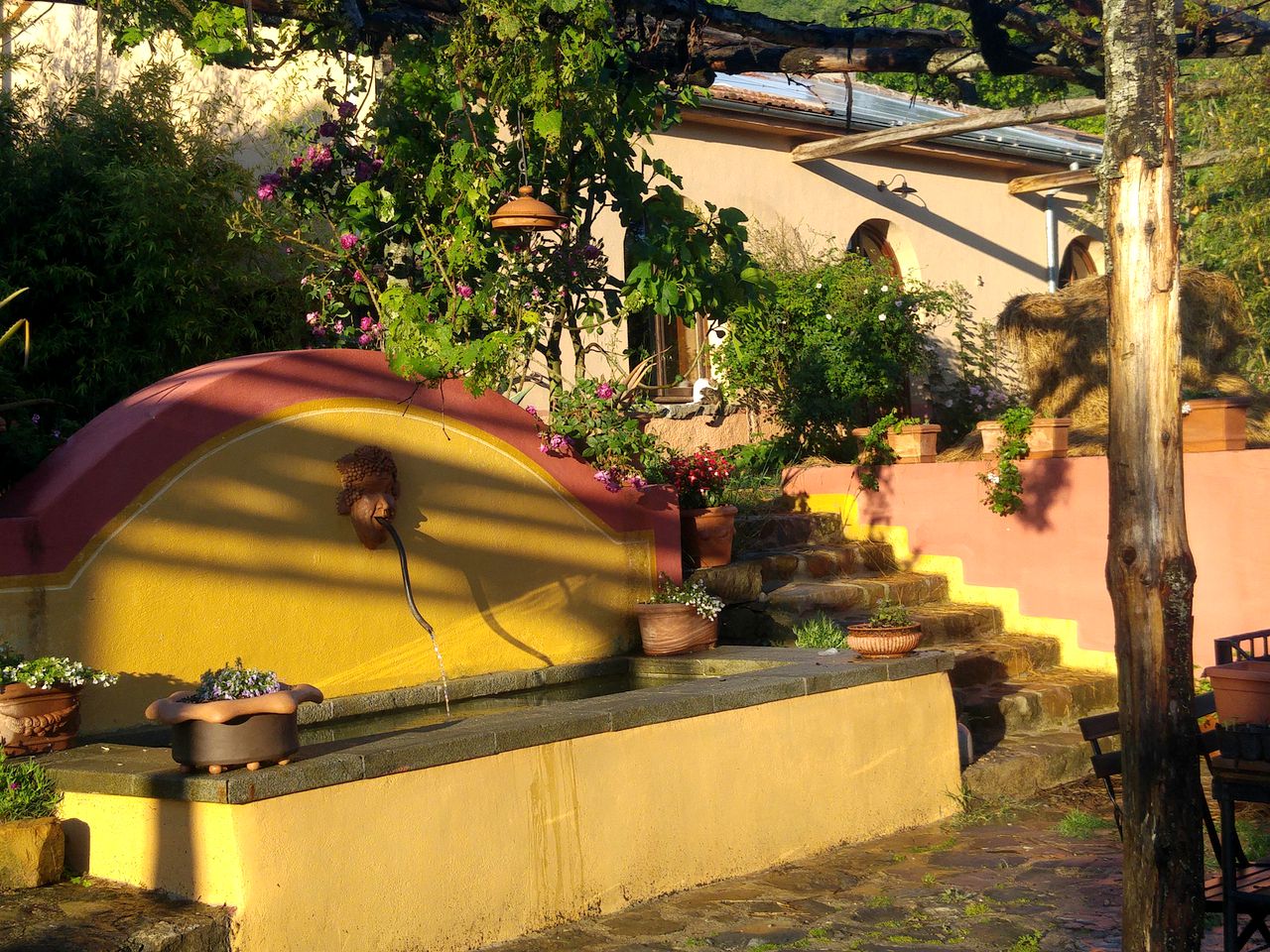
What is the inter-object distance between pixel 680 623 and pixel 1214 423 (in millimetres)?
3843

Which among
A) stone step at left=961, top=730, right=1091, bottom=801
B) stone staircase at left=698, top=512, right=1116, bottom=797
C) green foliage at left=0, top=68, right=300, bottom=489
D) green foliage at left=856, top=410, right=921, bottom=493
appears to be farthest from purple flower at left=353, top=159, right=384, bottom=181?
stone step at left=961, top=730, right=1091, bottom=801

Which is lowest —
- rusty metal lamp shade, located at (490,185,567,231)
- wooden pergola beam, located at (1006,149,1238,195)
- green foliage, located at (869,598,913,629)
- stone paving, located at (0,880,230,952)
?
stone paving, located at (0,880,230,952)

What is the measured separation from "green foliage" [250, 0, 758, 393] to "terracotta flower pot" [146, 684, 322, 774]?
269 cm

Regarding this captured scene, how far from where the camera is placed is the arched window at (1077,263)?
1694 centimetres

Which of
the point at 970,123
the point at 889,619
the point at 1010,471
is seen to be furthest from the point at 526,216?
the point at 970,123

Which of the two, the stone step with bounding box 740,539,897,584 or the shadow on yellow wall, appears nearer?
the shadow on yellow wall

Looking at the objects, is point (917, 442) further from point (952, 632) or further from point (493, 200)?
point (493, 200)

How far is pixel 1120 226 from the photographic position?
13.4 ft

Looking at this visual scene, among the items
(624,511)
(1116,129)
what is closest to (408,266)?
(624,511)

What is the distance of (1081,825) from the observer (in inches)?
272

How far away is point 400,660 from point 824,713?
6.73ft

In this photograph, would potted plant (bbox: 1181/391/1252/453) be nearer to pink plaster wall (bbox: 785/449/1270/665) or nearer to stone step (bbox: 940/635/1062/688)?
pink plaster wall (bbox: 785/449/1270/665)

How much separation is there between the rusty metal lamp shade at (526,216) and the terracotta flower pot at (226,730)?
3159mm

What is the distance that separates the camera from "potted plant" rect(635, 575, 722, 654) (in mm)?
7754
